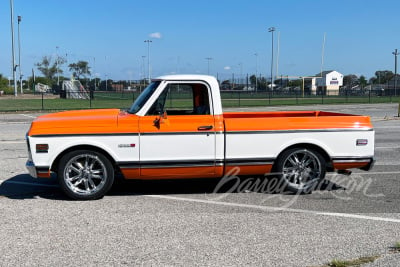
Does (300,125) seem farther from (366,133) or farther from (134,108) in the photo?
(134,108)

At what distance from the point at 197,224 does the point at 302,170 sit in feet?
7.35

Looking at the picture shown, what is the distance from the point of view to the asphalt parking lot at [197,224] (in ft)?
14.9

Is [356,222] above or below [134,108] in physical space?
below

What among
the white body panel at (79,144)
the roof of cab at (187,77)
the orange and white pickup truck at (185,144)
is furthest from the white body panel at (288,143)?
the white body panel at (79,144)

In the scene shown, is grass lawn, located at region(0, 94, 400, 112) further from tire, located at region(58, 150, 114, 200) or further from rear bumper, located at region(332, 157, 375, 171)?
rear bumper, located at region(332, 157, 375, 171)

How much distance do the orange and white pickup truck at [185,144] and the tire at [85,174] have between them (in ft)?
0.04

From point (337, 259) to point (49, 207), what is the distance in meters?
3.83

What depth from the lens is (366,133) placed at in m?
7.05

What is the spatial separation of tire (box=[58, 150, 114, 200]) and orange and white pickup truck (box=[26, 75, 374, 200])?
0.04 ft

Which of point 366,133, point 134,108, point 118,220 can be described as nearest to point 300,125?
point 366,133

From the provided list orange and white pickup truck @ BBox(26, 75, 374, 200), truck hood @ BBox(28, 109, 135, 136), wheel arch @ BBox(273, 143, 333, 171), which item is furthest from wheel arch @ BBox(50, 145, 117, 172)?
wheel arch @ BBox(273, 143, 333, 171)

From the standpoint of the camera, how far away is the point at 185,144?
21.9 ft

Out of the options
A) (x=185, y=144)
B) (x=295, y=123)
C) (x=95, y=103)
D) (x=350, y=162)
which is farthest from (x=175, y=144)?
(x=95, y=103)

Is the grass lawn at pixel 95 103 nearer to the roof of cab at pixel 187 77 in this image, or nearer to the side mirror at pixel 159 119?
the roof of cab at pixel 187 77
